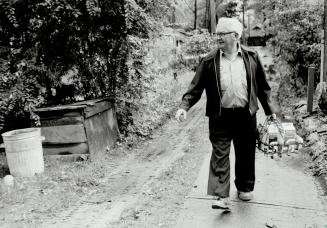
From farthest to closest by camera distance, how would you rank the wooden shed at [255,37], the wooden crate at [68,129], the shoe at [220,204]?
the wooden shed at [255,37] < the wooden crate at [68,129] < the shoe at [220,204]

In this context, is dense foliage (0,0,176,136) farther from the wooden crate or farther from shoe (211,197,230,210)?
shoe (211,197,230,210)

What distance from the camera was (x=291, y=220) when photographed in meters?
4.53

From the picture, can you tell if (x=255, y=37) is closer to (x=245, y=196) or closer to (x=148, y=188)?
(x=148, y=188)

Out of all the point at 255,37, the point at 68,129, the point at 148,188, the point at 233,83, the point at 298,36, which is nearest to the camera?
the point at 233,83

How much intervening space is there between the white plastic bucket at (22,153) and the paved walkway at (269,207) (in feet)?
8.55

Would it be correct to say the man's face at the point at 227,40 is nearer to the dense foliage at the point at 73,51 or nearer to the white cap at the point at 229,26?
the white cap at the point at 229,26

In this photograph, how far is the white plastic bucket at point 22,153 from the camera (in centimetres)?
660

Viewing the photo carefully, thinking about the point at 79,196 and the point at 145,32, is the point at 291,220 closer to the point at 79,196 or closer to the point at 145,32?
the point at 79,196

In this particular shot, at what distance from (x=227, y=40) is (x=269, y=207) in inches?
77.6

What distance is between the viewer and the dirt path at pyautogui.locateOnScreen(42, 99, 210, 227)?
4.91 metres

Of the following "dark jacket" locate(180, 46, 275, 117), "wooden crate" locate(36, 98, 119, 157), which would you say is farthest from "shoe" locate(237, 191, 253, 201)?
"wooden crate" locate(36, 98, 119, 157)

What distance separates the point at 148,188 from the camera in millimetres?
6070

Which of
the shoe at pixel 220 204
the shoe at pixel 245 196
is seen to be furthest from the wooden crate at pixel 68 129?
the shoe at pixel 220 204

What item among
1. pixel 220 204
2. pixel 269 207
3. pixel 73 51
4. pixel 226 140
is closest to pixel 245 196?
pixel 269 207
